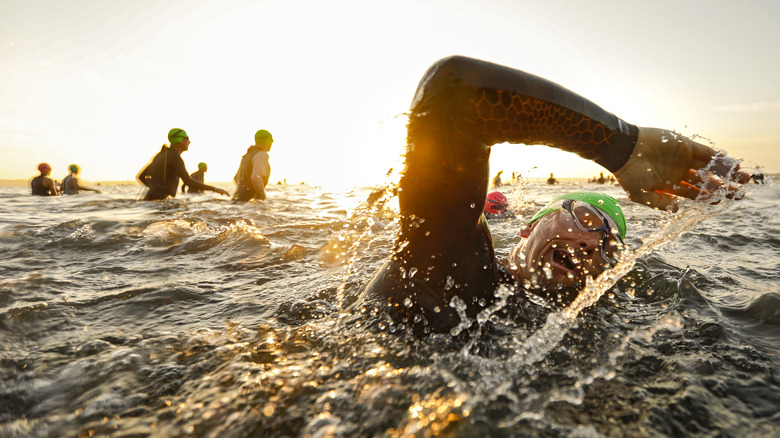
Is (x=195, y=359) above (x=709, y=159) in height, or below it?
below

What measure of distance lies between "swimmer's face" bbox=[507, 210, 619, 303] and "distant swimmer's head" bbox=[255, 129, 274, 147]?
849cm

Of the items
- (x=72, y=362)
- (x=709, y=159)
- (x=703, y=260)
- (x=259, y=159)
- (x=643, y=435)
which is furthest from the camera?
(x=259, y=159)

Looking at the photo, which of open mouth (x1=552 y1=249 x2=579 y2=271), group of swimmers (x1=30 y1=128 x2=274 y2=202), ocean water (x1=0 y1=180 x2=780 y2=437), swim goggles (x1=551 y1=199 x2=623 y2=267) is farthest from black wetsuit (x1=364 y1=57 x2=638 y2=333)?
group of swimmers (x1=30 y1=128 x2=274 y2=202)

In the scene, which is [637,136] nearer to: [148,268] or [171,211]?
[148,268]

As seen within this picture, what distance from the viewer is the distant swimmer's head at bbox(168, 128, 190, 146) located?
30.2ft

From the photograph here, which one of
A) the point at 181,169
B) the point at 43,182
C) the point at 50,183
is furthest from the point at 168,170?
the point at 50,183

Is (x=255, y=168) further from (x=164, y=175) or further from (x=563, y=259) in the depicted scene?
(x=563, y=259)

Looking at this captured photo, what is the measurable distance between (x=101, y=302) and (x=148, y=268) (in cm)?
107

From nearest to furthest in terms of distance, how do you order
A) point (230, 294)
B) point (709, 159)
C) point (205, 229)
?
point (709, 159) → point (230, 294) → point (205, 229)

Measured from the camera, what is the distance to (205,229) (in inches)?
232

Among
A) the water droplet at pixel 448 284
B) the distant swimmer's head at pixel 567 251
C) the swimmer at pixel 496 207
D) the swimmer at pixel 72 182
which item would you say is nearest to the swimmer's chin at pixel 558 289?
the distant swimmer's head at pixel 567 251

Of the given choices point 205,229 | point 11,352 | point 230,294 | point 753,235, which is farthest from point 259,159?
point 753,235

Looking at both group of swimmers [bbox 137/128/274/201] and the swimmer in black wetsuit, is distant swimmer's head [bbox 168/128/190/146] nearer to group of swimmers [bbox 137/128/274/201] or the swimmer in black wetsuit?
group of swimmers [bbox 137/128/274/201]

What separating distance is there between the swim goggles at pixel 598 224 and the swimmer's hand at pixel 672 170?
879 mm
